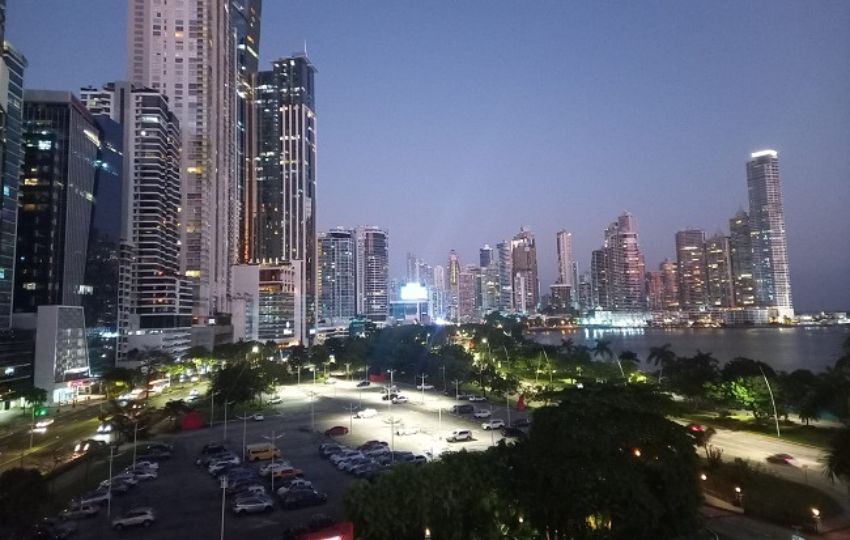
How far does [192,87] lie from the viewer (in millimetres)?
91750

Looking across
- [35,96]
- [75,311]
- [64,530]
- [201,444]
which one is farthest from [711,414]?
[35,96]

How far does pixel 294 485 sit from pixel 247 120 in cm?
13409

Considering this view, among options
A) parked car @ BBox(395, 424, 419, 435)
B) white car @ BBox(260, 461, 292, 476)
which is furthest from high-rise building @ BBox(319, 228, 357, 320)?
white car @ BBox(260, 461, 292, 476)

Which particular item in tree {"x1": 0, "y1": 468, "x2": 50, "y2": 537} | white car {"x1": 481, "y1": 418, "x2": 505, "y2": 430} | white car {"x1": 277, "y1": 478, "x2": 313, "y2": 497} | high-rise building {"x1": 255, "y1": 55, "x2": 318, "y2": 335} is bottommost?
white car {"x1": 481, "y1": 418, "x2": 505, "y2": 430}

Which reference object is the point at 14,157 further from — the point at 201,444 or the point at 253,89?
the point at 253,89

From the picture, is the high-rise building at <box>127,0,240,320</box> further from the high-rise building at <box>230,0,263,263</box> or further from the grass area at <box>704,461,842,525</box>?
the grass area at <box>704,461,842,525</box>

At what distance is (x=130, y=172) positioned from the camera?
79.6m

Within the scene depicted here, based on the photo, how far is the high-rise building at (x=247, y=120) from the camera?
131 meters

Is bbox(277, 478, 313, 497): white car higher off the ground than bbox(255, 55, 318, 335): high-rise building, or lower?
lower

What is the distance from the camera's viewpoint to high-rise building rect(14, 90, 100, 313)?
58375 mm

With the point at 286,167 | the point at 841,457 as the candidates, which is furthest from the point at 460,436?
the point at 286,167

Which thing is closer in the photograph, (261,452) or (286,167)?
(261,452)

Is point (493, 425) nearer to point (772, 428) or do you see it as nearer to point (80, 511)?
point (772, 428)

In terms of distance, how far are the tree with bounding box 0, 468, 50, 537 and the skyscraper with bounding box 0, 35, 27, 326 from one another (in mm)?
37455
